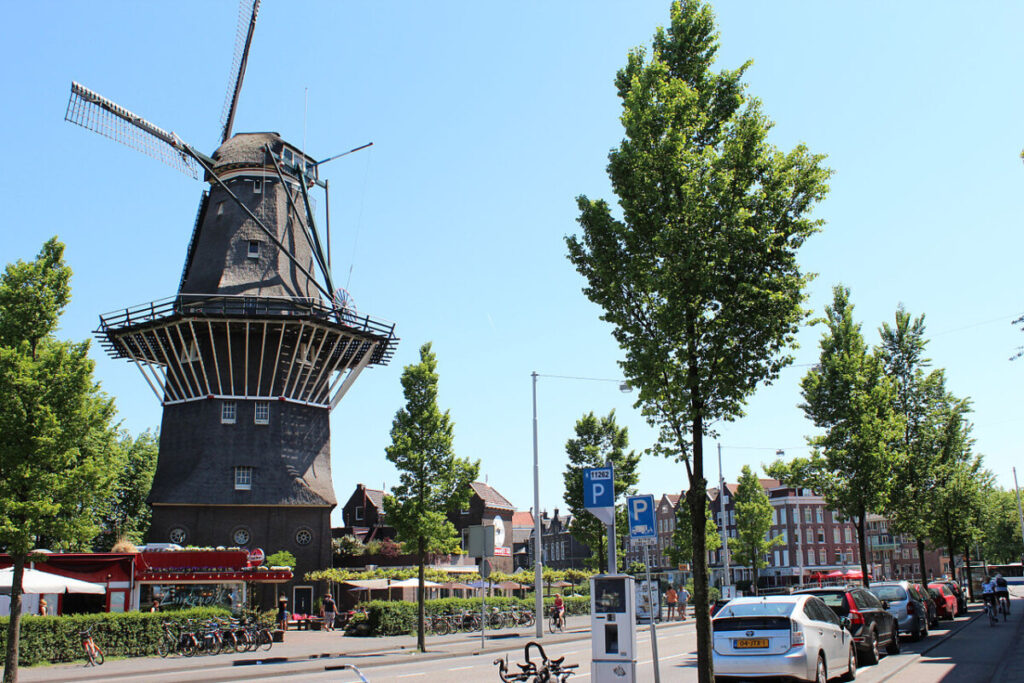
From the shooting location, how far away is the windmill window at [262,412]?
42125mm

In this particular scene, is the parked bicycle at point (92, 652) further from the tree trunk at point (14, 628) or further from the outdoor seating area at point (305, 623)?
the outdoor seating area at point (305, 623)

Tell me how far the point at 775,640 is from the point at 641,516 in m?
2.86

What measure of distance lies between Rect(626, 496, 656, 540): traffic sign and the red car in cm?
2315

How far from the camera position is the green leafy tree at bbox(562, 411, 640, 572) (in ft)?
136

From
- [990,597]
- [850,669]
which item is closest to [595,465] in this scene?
[990,597]

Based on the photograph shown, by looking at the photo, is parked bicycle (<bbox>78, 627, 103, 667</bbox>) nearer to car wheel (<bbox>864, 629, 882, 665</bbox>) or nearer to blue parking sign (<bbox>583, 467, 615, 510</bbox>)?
blue parking sign (<bbox>583, 467, 615, 510</bbox>)

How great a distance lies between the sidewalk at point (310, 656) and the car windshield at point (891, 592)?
11.2 metres

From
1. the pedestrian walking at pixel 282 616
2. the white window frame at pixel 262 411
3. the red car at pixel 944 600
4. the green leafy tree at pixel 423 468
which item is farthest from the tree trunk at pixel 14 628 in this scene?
the red car at pixel 944 600

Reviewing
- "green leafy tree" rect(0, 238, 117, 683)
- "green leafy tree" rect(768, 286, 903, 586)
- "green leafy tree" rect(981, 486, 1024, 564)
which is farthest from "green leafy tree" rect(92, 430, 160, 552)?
"green leafy tree" rect(981, 486, 1024, 564)

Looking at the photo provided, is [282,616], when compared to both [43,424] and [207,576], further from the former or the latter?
[43,424]

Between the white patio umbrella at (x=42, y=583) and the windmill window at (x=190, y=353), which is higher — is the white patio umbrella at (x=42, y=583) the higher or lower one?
the lower one

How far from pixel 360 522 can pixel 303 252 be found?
122ft

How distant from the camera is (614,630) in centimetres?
1110

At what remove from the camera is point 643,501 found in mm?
12398
